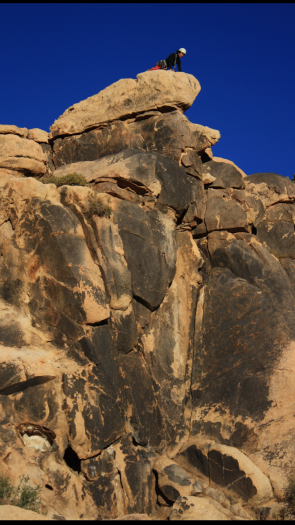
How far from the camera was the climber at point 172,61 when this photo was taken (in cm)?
2040

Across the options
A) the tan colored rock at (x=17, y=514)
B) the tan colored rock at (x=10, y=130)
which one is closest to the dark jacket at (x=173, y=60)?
the tan colored rock at (x=10, y=130)

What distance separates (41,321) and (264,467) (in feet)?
26.3

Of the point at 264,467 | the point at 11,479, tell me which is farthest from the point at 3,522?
the point at 264,467

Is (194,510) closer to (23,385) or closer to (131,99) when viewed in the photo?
(23,385)

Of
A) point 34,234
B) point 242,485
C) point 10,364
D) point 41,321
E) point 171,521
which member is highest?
point 34,234

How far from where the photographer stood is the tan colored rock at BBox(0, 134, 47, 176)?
1803 cm

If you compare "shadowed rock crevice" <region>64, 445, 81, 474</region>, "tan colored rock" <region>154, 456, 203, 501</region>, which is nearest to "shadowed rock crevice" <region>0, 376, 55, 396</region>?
"shadowed rock crevice" <region>64, 445, 81, 474</region>

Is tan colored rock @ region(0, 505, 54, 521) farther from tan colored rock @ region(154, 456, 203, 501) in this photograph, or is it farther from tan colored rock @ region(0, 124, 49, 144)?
tan colored rock @ region(0, 124, 49, 144)

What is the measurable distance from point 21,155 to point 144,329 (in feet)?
28.5

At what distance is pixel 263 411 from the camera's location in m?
14.9

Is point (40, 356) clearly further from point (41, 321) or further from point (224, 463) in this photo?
point (224, 463)

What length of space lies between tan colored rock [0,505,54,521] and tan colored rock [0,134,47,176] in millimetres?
12293

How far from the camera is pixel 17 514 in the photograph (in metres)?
9.78

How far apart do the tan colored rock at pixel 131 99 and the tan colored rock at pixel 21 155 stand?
7.29 feet
